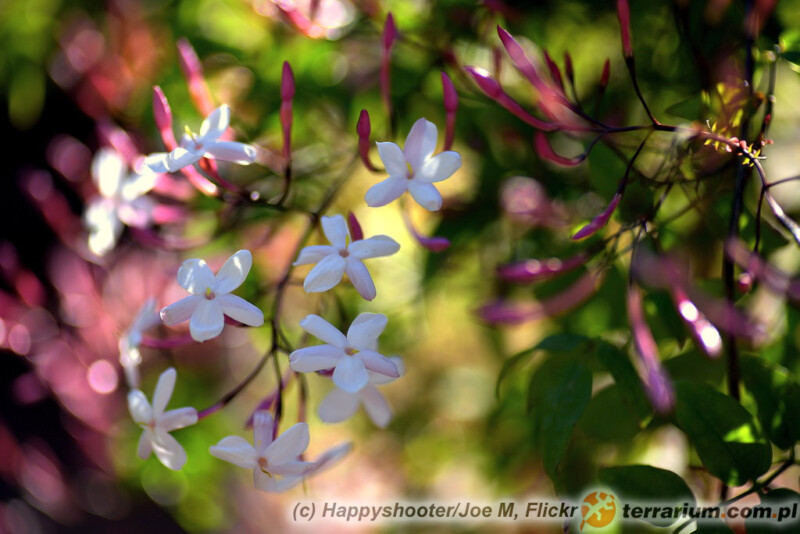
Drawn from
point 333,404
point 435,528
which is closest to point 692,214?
point 333,404

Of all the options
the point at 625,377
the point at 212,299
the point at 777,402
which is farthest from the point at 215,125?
the point at 777,402

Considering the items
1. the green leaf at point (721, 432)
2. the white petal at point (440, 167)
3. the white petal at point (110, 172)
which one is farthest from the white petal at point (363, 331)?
the white petal at point (110, 172)

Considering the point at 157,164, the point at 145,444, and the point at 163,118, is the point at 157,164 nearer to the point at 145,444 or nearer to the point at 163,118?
the point at 163,118

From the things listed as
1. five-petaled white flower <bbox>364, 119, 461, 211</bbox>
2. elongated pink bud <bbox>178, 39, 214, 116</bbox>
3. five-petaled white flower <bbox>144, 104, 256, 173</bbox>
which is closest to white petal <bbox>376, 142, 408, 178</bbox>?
five-petaled white flower <bbox>364, 119, 461, 211</bbox>

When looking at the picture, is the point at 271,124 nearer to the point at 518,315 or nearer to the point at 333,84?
the point at 333,84

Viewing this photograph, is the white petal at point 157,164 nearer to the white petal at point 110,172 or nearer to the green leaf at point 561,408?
the white petal at point 110,172

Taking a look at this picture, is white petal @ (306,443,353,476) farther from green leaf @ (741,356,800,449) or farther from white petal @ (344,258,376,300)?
green leaf @ (741,356,800,449)
